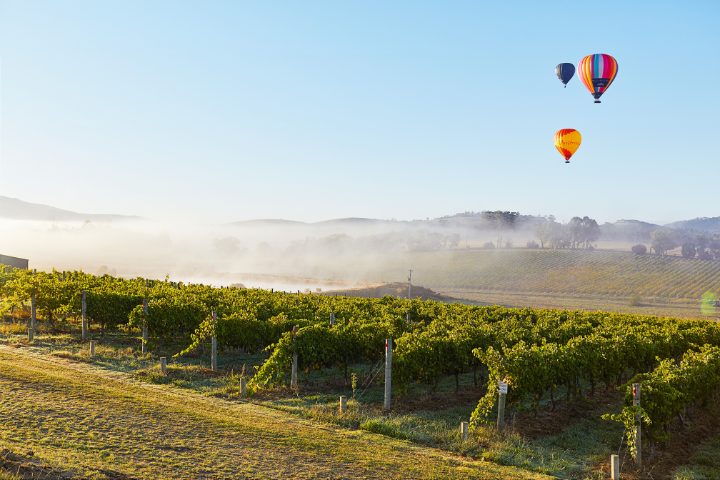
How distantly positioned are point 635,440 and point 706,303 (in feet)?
305

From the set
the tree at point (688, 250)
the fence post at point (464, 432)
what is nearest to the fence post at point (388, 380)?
the fence post at point (464, 432)

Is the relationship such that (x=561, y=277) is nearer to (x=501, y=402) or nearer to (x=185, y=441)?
(x=501, y=402)

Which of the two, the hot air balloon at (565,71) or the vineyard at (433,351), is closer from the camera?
the vineyard at (433,351)

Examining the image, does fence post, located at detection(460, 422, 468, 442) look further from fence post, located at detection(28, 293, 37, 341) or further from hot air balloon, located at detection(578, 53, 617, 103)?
hot air balloon, located at detection(578, 53, 617, 103)

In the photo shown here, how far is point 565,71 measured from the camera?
5041 cm

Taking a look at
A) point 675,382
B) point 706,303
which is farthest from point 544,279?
point 675,382

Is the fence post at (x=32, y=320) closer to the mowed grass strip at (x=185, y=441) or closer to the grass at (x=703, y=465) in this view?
the mowed grass strip at (x=185, y=441)

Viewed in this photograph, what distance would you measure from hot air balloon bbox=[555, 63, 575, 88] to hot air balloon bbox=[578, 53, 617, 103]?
17.7ft

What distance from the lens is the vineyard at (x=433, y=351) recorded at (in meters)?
15.8

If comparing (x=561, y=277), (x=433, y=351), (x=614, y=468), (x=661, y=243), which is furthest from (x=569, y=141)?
(x=661, y=243)

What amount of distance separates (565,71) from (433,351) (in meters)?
39.0

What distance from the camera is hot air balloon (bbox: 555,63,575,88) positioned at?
1982 inches

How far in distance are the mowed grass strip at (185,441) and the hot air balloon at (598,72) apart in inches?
1461

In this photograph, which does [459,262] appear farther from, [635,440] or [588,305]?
[635,440]
